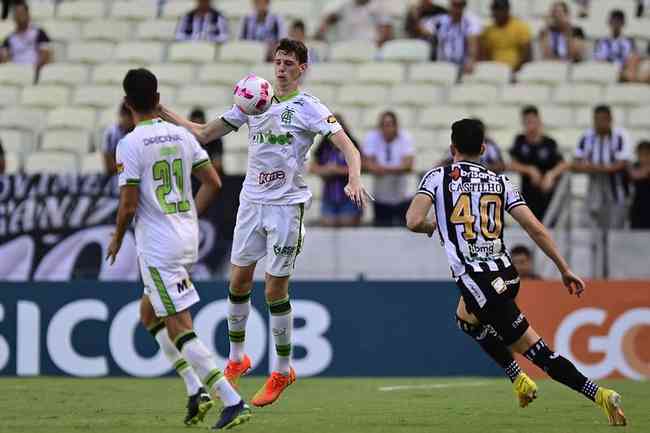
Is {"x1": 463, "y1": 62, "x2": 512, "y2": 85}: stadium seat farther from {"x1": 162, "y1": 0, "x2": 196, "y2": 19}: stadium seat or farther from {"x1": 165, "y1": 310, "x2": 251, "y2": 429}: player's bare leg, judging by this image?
{"x1": 165, "y1": 310, "x2": 251, "y2": 429}: player's bare leg

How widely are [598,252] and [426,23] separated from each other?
589 cm

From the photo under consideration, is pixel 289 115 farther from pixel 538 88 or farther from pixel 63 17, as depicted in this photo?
pixel 63 17

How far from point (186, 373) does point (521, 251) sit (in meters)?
6.64

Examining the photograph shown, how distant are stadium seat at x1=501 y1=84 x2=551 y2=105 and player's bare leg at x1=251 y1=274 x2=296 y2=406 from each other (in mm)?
8651

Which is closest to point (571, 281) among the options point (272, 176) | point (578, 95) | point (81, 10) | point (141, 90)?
point (272, 176)

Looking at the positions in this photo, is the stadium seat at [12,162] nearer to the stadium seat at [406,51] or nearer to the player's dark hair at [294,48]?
the stadium seat at [406,51]

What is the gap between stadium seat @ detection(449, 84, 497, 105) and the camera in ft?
62.0

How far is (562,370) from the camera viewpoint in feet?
31.9

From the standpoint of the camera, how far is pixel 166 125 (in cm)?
938

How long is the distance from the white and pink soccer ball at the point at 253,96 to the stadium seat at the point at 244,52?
9303 millimetres

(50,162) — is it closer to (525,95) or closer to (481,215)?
(525,95)

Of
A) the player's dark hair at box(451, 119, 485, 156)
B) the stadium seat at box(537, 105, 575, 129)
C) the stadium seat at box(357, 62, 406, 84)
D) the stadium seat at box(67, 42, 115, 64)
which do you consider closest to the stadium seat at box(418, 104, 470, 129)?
the stadium seat at box(357, 62, 406, 84)

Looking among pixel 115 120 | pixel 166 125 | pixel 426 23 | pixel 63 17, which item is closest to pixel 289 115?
pixel 166 125

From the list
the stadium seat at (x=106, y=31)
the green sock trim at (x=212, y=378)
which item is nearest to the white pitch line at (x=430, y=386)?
the green sock trim at (x=212, y=378)
